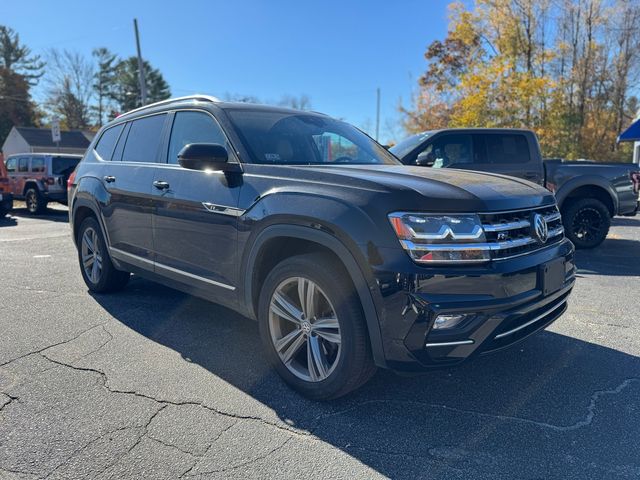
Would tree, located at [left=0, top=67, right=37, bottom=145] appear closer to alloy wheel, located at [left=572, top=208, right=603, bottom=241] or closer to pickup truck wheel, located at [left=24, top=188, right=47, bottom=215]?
pickup truck wheel, located at [left=24, top=188, right=47, bottom=215]

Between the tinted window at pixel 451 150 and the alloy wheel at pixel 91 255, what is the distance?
16.2 feet

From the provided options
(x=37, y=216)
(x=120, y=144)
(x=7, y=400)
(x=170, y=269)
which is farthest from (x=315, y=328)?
(x=37, y=216)

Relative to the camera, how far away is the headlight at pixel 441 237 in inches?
96.2

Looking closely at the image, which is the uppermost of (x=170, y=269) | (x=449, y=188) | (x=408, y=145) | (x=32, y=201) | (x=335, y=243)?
(x=408, y=145)

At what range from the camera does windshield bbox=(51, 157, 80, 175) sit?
1473cm

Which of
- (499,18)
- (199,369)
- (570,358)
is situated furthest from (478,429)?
(499,18)

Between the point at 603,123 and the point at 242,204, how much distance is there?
22.4 m

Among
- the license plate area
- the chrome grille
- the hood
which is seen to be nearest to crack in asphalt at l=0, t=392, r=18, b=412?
the hood

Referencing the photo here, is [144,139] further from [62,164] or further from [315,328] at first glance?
[62,164]

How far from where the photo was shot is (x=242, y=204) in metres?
3.21

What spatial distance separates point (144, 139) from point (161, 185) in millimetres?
843

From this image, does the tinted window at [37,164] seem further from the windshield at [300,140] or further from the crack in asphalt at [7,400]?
the crack in asphalt at [7,400]

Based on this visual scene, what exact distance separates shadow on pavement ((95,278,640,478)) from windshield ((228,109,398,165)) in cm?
155

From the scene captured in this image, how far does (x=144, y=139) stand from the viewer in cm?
448
